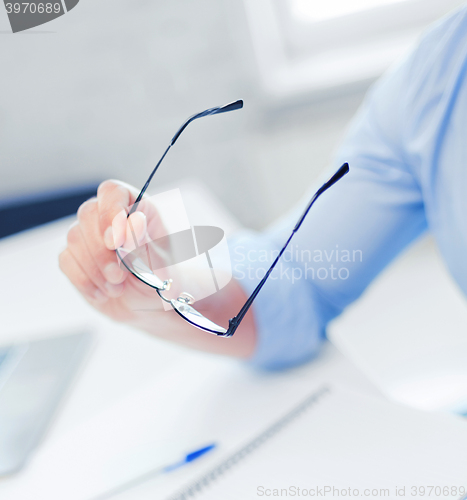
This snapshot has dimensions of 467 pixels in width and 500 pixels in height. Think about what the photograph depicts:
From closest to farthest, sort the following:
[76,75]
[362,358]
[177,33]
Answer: [76,75] → [362,358] → [177,33]

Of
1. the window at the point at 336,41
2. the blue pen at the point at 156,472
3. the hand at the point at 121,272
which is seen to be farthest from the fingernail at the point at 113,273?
the window at the point at 336,41

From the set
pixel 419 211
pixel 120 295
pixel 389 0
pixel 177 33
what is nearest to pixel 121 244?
pixel 120 295

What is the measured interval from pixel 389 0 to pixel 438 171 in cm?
49

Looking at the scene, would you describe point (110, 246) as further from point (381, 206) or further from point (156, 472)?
point (381, 206)

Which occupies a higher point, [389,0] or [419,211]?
[389,0]

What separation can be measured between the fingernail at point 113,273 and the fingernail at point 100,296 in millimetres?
25

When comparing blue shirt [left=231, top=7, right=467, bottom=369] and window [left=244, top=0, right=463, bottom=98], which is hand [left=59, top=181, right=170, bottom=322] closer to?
blue shirt [left=231, top=7, right=467, bottom=369]

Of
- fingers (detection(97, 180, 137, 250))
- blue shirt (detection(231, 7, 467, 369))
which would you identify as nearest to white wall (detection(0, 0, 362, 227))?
fingers (detection(97, 180, 137, 250))

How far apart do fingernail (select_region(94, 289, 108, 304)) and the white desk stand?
0.04 m

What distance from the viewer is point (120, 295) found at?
10.4 inches

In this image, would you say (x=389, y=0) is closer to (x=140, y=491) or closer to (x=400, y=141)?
(x=400, y=141)

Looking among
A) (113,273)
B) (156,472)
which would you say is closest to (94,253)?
(113,273)

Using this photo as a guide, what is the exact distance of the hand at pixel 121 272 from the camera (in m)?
0.22

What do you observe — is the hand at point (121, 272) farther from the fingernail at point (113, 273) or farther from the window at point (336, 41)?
the window at point (336, 41)
